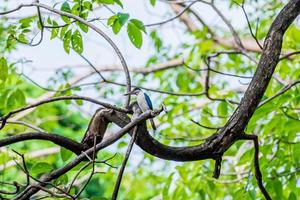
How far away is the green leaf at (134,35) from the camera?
884 mm

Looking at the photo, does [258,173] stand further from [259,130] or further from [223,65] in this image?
[223,65]

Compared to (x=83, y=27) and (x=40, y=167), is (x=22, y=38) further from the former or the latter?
(x=40, y=167)

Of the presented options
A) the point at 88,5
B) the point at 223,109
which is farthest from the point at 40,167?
the point at 223,109

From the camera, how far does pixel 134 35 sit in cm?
89

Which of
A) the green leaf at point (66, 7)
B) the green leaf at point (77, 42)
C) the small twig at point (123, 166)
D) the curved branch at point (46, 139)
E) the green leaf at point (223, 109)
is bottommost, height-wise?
the small twig at point (123, 166)

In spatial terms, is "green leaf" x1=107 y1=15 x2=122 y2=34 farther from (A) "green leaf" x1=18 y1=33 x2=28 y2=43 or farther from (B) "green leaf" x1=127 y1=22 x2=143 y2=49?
(A) "green leaf" x1=18 y1=33 x2=28 y2=43

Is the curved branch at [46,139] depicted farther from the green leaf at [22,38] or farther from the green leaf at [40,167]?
the green leaf at [22,38]

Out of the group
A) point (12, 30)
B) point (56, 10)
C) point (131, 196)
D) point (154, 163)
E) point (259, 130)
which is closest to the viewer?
point (56, 10)

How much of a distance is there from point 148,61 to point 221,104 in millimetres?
1295

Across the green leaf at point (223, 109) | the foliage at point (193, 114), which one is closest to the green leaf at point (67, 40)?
the foliage at point (193, 114)

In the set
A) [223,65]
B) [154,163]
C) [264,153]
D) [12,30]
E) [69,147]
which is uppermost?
[223,65]

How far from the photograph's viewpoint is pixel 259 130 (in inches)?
68.6

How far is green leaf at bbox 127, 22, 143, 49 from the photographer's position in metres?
0.88

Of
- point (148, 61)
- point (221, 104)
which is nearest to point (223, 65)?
point (148, 61)
